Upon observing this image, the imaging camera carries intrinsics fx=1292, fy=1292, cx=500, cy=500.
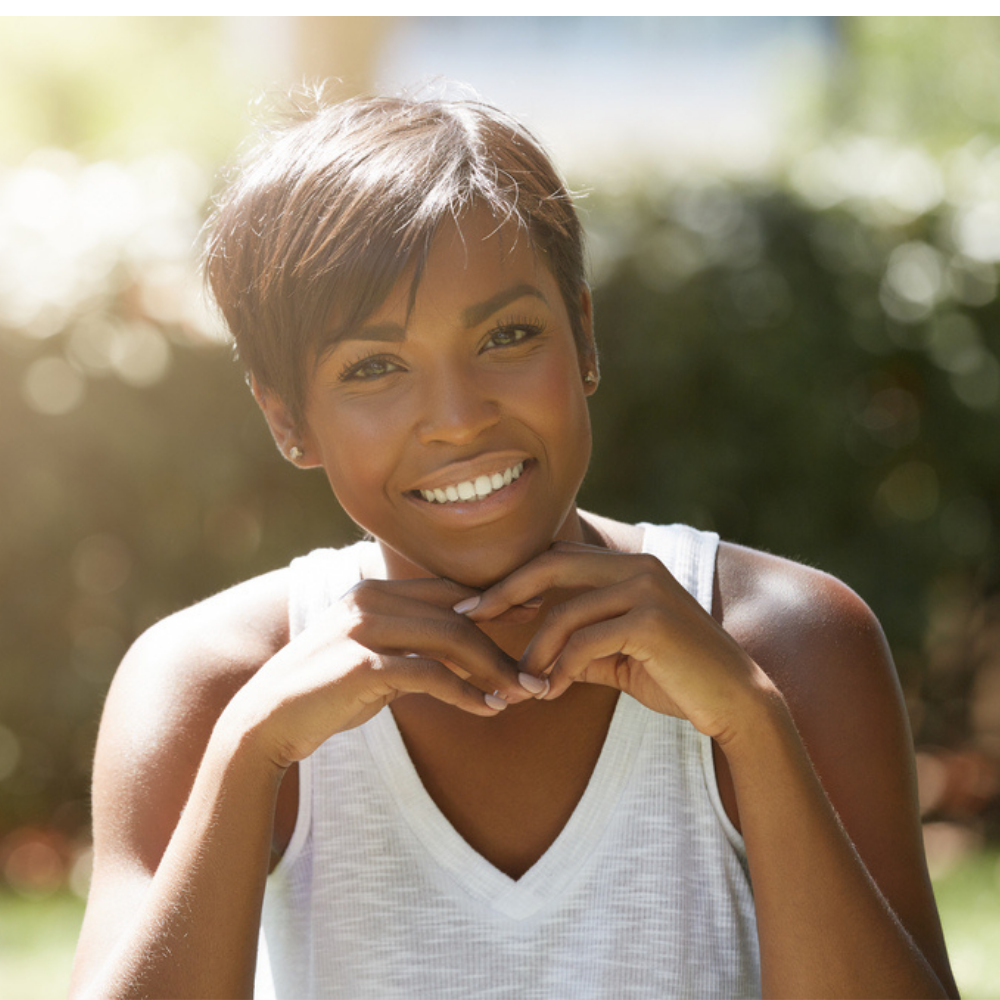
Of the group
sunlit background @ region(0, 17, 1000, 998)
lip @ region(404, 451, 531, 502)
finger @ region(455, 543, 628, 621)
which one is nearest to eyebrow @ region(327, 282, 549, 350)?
lip @ region(404, 451, 531, 502)

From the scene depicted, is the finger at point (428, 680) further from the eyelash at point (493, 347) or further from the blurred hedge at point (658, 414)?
the blurred hedge at point (658, 414)

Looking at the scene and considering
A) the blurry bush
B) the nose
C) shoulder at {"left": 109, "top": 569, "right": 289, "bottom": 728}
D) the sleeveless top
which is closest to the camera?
the nose

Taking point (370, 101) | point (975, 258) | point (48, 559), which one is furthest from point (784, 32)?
point (370, 101)

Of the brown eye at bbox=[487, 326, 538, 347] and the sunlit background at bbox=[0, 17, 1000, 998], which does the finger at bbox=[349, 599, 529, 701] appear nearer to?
the brown eye at bbox=[487, 326, 538, 347]

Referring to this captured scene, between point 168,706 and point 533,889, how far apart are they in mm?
709

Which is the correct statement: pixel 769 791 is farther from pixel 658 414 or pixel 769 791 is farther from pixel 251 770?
pixel 658 414

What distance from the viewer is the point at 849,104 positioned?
56.5 feet

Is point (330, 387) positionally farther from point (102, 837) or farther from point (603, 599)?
point (102, 837)

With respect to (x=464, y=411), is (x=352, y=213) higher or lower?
higher

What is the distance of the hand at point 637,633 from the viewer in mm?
1876

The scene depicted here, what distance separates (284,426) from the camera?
2350mm

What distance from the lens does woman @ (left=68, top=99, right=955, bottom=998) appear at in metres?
1.91

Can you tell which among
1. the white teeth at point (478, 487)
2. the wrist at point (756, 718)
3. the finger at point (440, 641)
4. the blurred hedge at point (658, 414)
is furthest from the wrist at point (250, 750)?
the blurred hedge at point (658, 414)

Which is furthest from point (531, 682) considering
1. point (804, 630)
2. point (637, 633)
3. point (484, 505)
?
point (804, 630)
